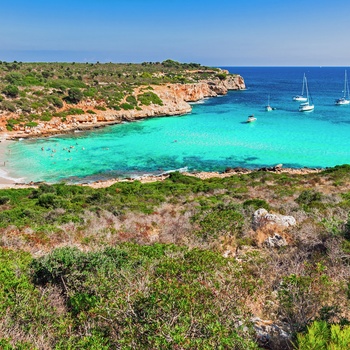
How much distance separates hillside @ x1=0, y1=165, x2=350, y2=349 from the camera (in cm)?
400

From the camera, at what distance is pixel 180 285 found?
477 centimetres

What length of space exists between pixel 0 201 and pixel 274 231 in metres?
15.3

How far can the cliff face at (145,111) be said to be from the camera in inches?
1699

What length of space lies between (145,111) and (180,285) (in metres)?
51.9

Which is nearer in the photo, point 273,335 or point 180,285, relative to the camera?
point 273,335

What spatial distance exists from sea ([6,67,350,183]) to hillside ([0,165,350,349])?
61.2 feet

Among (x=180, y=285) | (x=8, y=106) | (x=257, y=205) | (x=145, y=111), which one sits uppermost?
(x=8, y=106)

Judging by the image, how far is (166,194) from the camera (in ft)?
64.1

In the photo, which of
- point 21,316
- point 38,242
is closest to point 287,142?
point 38,242

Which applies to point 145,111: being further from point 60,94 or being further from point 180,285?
point 180,285

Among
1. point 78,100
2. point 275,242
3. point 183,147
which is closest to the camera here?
point 275,242

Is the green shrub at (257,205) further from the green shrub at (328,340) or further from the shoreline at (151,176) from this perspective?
the shoreline at (151,176)

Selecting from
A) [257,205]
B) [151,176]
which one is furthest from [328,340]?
[151,176]

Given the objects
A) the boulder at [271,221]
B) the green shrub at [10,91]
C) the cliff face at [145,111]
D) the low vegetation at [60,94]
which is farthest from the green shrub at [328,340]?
the green shrub at [10,91]
